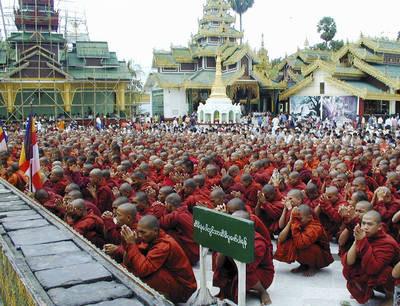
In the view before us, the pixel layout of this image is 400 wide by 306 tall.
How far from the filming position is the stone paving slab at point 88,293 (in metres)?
3.01

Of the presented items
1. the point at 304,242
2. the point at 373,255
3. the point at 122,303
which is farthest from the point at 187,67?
the point at 122,303

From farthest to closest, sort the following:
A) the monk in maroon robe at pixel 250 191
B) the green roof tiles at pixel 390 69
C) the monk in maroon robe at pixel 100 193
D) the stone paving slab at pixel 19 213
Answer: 1. the green roof tiles at pixel 390 69
2. the monk in maroon robe at pixel 250 191
3. the monk in maroon robe at pixel 100 193
4. the stone paving slab at pixel 19 213

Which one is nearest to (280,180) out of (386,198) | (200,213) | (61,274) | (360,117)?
(386,198)

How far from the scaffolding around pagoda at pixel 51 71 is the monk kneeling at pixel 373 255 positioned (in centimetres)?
2853

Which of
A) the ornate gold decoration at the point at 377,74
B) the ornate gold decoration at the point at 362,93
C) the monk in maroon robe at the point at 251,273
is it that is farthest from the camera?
the ornate gold decoration at the point at 377,74

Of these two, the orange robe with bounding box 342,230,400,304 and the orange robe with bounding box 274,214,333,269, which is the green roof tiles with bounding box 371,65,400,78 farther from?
the orange robe with bounding box 342,230,400,304

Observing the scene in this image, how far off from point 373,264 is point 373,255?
9cm

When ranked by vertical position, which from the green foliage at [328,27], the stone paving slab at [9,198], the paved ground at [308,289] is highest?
the green foliage at [328,27]

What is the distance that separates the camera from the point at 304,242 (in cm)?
559

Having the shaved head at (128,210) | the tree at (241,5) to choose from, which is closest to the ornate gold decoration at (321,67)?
A: the tree at (241,5)

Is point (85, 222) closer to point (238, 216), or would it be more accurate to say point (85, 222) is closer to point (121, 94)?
point (238, 216)

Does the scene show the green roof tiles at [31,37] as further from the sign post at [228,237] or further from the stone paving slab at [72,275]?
the sign post at [228,237]

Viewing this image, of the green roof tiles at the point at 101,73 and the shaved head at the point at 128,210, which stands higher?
the green roof tiles at the point at 101,73

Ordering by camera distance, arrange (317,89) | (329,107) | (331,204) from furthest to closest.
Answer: (317,89)
(329,107)
(331,204)
